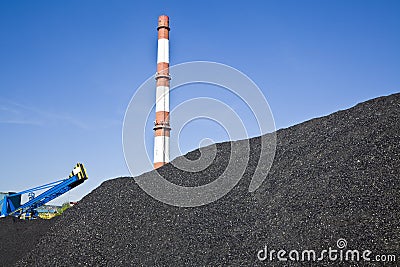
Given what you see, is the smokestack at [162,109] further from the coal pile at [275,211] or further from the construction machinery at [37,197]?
the coal pile at [275,211]

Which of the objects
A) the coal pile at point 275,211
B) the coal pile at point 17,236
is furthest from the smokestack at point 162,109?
the coal pile at point 275,211

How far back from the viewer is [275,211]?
305 inches

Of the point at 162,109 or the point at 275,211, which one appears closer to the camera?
the point at 275,211

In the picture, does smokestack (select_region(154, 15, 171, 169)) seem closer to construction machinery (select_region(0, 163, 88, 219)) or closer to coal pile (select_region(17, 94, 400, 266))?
construction machinery (select_region(0, 163, 88, 219))

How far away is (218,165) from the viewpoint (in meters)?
10.3

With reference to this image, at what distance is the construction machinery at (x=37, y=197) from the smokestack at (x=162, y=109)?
17.8 ft

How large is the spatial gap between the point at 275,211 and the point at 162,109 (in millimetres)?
14221

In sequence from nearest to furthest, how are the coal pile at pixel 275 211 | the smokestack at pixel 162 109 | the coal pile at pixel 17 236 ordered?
the coal pile at pixel 275 211 → the coal pile at pixel 17 236 → the smokestack at pixel 162 109

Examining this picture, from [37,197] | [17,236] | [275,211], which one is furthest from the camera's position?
[37,197]

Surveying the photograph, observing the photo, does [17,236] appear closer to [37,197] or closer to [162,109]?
[37,197]

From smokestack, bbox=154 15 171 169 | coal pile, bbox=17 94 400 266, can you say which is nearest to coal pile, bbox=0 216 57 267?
coal pile, bbox=17 94 400 266

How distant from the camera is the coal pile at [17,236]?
11.1m

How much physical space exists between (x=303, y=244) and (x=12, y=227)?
31.0 ft

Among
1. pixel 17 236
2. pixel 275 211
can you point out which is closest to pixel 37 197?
pixel 17 236
